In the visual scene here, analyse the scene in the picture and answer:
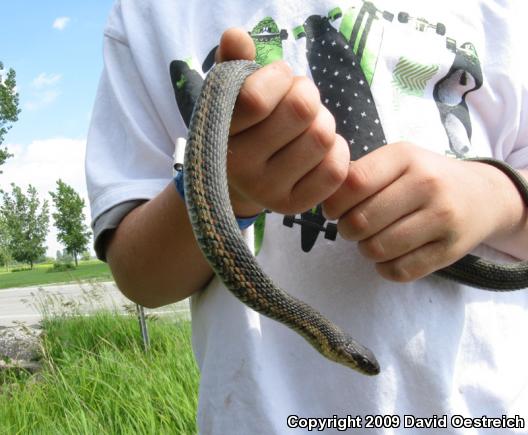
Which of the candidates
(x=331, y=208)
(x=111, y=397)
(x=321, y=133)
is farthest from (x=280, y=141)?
(x=111, y=397)

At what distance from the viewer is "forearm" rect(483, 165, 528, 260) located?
0.91 m

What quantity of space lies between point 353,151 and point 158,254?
0.36m

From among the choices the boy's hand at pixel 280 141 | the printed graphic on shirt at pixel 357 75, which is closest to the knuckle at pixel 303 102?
the boy's hand at pixel 280 141

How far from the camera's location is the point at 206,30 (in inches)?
40.2

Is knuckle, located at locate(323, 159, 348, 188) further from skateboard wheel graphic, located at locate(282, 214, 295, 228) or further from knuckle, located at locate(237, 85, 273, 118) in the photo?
skateboard wheel graphic, located at locate(282, 214, 295, 228)

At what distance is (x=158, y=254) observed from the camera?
893 millimetres

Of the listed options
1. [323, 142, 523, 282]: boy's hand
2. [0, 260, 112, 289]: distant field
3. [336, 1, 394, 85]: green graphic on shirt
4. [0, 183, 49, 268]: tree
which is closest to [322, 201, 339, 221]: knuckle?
[323, 142, 523, 282]: boy's hand

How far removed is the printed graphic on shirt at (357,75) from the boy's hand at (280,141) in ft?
0.80

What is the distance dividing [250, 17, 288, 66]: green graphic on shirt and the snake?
1.04ft

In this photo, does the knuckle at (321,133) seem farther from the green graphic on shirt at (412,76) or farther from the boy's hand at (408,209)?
the green graphic on shirt at (412,76)

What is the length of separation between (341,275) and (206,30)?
0.51m

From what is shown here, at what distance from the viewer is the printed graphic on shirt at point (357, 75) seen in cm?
94

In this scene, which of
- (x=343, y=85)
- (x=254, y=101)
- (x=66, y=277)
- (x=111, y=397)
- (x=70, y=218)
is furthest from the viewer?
(x=70, y=218)

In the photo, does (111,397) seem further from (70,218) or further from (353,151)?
(70,218)
